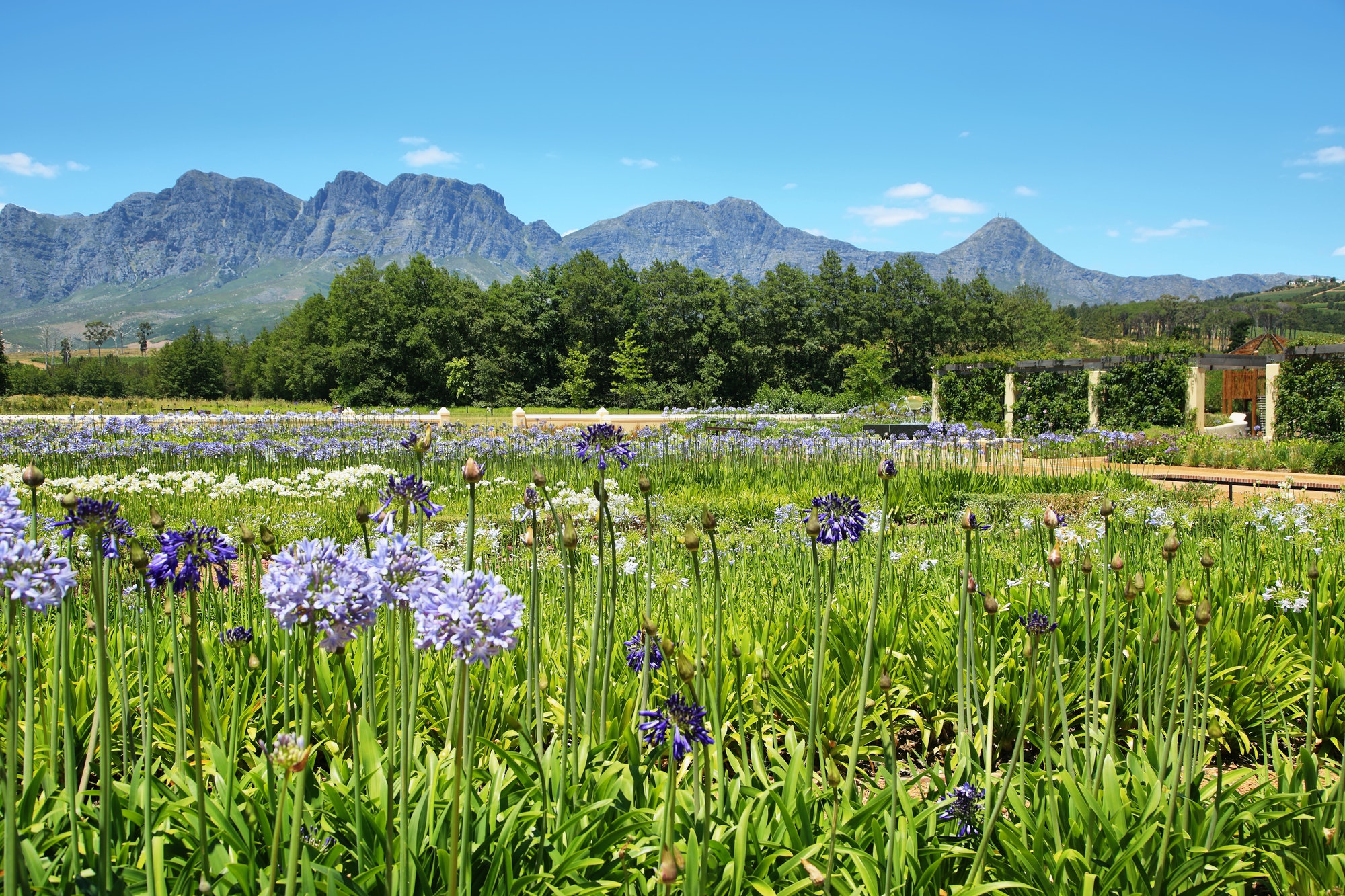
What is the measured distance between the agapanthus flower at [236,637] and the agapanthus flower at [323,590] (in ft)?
4.91

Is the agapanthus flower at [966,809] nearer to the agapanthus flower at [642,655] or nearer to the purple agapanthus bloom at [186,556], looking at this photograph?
the agapanthus flower at [642,655]

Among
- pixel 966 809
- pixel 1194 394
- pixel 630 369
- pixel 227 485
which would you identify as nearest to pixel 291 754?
pixel 966 809

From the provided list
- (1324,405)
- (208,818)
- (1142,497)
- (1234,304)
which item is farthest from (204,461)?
(1234,304)

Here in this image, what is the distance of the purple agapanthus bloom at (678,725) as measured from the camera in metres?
1.54

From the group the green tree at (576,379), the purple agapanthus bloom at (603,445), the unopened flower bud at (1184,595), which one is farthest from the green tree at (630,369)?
the unopened flower bud at (1184,595)

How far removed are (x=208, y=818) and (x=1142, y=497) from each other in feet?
19.2

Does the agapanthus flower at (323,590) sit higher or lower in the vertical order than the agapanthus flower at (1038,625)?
higher

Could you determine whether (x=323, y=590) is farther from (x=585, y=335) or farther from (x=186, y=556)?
(x=585, y=335)

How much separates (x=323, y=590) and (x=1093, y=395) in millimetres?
22945

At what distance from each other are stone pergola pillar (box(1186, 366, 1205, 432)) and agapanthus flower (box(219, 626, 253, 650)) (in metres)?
22.0

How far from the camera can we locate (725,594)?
4293 millimetres

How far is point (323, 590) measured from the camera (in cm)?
136

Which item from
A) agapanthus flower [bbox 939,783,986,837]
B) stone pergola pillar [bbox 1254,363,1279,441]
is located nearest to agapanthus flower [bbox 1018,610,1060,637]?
agapanthus flower [bbox 939,783,986,837]

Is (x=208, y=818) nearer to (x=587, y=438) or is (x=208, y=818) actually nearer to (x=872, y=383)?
(x=587, y=438)
